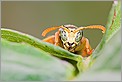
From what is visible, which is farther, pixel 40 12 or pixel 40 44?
pixel 40 12

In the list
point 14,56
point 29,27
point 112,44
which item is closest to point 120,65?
point 112,44

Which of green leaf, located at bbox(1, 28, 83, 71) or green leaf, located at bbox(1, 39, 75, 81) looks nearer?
green leaf, located at bbox(1, 39, 75, 81)

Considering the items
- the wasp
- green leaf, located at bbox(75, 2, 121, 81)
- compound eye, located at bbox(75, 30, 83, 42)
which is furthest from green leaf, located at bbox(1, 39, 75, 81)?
compound eye, located at bbox(75, 30, 83, 42)

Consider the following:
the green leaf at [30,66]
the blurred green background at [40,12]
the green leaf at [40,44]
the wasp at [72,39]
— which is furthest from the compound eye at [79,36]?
the blurred green background at [40,12]

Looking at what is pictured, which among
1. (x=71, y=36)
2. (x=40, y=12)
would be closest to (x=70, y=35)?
(x=71, y=36)

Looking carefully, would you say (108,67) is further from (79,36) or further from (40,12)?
(40,12)

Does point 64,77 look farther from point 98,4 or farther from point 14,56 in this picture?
point 98,4

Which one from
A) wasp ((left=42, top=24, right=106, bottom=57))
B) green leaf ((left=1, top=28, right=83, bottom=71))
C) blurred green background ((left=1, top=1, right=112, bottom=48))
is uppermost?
blurred green background ((left=1, top=1, right=112, bottom=48))

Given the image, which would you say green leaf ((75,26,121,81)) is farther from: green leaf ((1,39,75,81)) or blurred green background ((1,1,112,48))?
blurred green background ((1,1,112,48))

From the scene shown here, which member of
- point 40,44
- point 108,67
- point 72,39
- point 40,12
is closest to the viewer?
point 108,67
